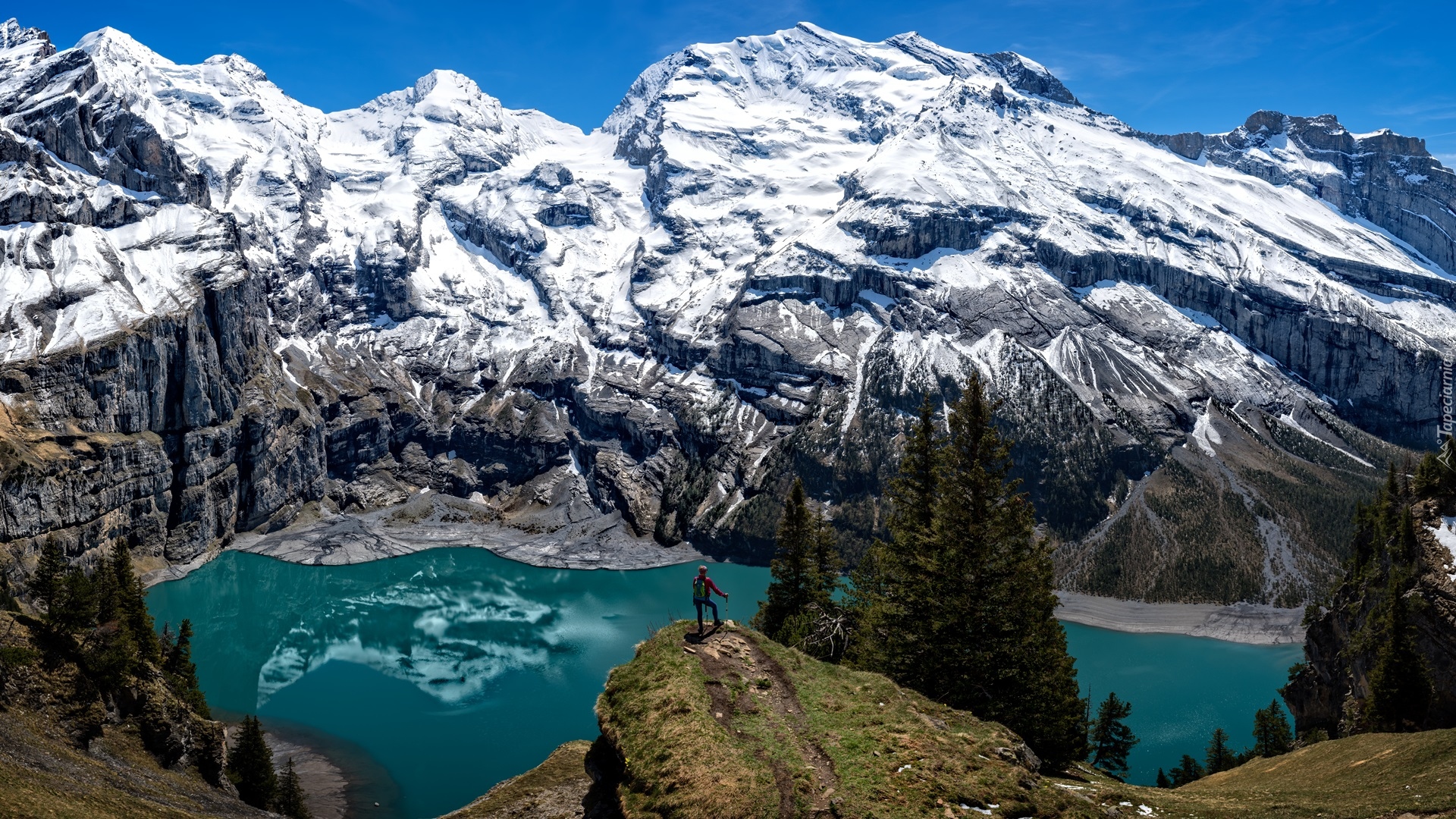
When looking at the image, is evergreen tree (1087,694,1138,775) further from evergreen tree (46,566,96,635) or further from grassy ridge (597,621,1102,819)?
evergreen tree (46,566,96,635)

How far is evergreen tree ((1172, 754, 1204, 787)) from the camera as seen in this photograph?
6531cm

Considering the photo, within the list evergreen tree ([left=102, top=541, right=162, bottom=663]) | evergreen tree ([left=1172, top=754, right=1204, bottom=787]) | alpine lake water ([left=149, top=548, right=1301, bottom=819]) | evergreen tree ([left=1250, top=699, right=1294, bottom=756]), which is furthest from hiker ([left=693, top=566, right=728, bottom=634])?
evergreen tree ([left=1172, top=754, right=1204, bottom=787])

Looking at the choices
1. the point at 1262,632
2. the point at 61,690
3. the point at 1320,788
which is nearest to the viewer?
the point at 1320,788

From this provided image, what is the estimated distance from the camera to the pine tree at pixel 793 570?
45.4 meters

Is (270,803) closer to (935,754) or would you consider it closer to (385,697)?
(385,697)

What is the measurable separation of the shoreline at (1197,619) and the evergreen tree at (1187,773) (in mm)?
68323

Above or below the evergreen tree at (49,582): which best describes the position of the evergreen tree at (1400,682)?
above

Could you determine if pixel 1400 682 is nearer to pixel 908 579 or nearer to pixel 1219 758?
pixel 908 579

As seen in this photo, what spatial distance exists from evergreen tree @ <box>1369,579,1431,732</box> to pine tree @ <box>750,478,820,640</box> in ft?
82.2

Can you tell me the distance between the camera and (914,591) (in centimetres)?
2888

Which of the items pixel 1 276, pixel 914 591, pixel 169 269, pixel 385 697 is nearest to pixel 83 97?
pixel 169 269

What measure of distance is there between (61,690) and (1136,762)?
8509 cm

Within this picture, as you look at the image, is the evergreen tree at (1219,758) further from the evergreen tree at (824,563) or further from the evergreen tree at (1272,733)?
the evergreen tree at (824,563)

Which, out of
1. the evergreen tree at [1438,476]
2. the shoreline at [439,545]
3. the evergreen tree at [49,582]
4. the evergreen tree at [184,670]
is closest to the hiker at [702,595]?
the evergreen tree at [1438,476]
